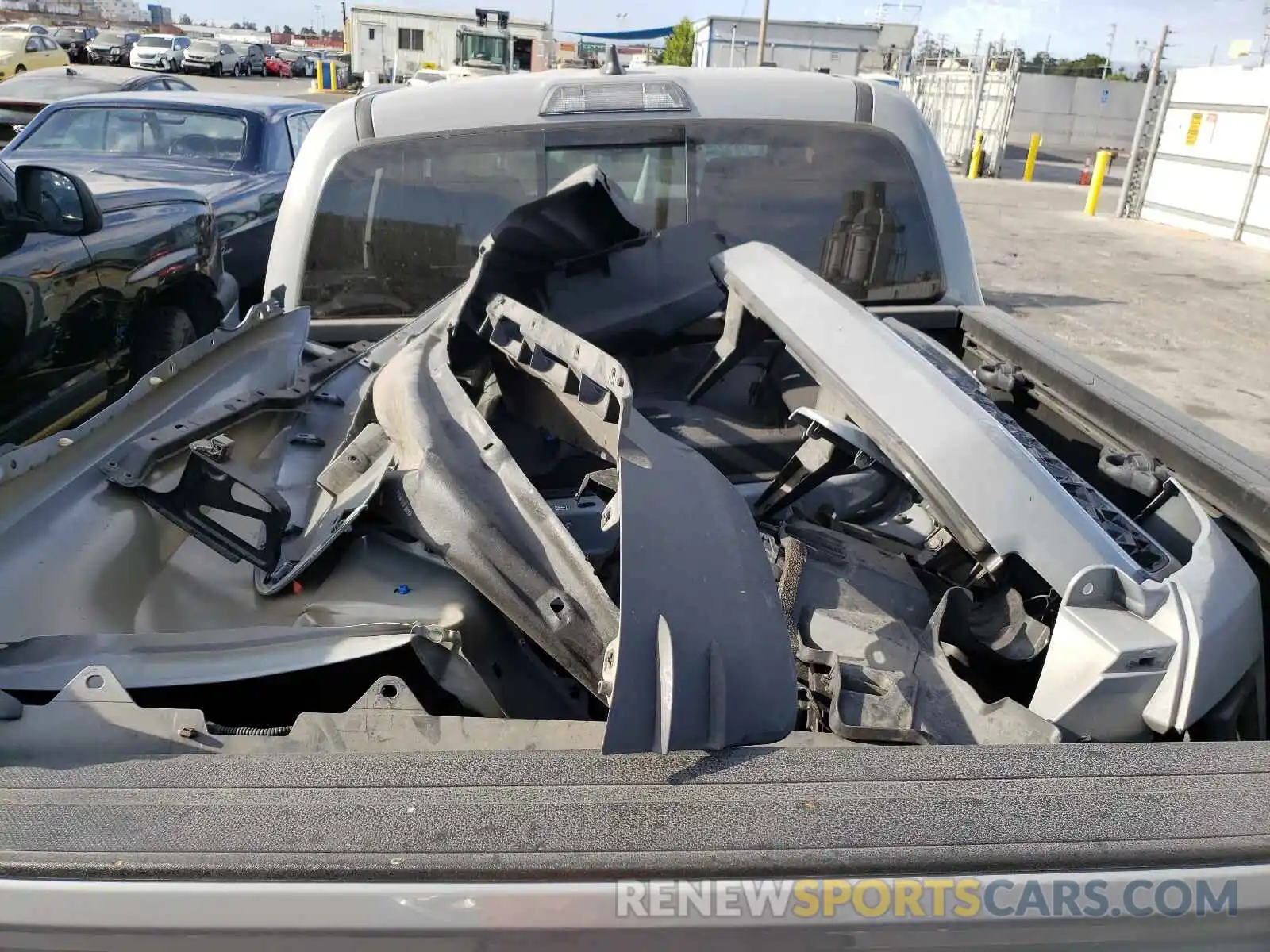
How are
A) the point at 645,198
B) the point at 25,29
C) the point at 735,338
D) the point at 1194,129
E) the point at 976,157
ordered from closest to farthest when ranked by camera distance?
the point at 735,338
the point at 645,198
the point at 1194,129
the point at 976,157
the point at 25,29

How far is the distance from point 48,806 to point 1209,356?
10.2m

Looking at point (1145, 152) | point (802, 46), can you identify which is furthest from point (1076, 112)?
point (1145, 152)

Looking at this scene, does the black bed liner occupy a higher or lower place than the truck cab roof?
lower

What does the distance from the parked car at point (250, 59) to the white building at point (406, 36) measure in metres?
6.12

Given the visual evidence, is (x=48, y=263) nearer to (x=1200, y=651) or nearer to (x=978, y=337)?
(x=978, y=337)

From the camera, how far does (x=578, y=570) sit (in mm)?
1587

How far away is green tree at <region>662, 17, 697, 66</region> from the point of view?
1757 inches

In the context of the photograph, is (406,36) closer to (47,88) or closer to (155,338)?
(47,88)

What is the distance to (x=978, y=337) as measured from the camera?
3131 millimetres

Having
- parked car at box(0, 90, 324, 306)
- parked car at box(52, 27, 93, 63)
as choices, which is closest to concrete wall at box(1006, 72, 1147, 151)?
parked car at box(0, 90, 324, 306)

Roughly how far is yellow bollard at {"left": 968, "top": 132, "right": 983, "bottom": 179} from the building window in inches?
936

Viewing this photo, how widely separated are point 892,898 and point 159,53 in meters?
42.7

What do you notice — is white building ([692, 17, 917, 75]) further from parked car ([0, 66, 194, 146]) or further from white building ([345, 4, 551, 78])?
parked car ([0, 66, 194, 146])

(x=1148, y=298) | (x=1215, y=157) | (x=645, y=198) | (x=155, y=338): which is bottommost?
(x=1148, y=298)
